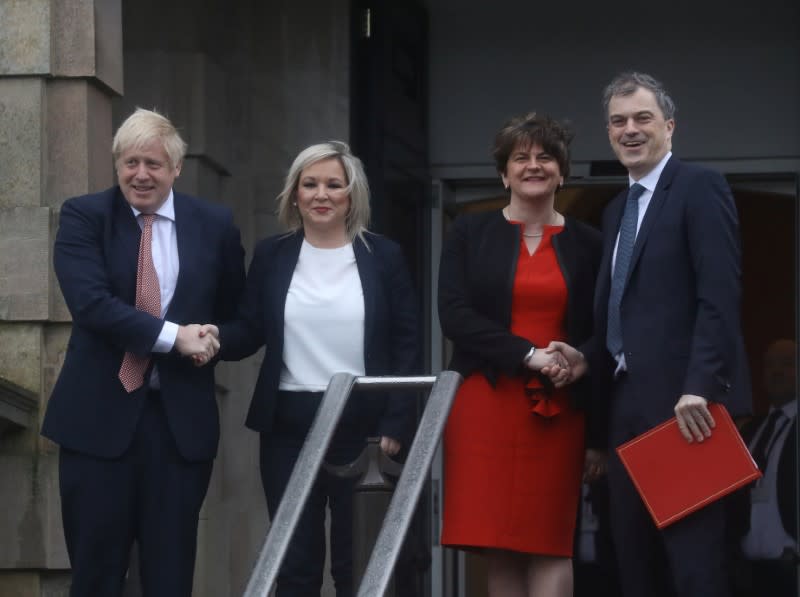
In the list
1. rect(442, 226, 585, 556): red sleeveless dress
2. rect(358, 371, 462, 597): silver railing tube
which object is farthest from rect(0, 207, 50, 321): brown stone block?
rect(358, 371, 462, 597): silver railing tube

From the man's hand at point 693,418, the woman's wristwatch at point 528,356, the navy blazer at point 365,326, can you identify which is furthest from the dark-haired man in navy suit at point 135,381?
the man's hand at point 693,418

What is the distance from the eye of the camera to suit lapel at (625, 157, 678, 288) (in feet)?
14.7

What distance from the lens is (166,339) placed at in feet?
14.8

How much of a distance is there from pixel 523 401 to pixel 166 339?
1.04 m

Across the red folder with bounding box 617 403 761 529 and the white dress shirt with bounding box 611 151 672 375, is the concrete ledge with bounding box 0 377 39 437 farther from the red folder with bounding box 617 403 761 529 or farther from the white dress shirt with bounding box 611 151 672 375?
the red folder with bounding box 617 403 761 529

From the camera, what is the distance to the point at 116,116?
7008mm

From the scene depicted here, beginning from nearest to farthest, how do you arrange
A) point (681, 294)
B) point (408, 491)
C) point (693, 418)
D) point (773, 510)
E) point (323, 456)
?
1. point (408, 491)
2. point (323, 456)
3. point (693, 418)
4. point (681, 294)
5. point (773, 510)

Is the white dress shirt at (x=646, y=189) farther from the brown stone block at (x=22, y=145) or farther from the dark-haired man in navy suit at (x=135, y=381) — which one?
the brown stone block at (x=22, y=145)

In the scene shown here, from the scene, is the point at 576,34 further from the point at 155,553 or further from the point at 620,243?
the point at 155,553

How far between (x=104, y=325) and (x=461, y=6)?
15.1 feet

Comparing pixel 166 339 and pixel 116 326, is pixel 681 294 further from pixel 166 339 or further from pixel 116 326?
pixel 116 326

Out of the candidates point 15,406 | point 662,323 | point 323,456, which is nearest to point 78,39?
point 15,406

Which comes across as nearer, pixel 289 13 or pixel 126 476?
pixel 126 476

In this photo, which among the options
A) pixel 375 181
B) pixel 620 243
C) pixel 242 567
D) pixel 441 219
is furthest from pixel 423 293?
pixel 620 243
